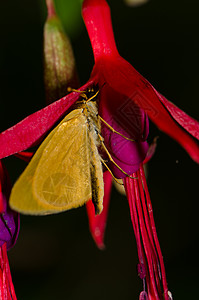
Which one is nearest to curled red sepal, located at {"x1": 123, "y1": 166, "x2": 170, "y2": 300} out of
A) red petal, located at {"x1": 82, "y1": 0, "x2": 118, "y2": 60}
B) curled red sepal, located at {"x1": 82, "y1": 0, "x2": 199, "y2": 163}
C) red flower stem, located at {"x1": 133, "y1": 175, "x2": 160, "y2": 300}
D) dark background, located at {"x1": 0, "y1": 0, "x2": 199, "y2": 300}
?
red flower stem, located at {"x1": 133, "y1": 175, "x2": 160, "y2": 300}

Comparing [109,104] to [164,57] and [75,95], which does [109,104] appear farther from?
[164,57]

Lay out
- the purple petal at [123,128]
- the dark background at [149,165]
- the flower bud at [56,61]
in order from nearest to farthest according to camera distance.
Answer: the purple petal at [123,128] → the flower bud at [56,61] → the dark background at [149,165]

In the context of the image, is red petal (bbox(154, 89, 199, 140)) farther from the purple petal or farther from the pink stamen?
the pink stamen

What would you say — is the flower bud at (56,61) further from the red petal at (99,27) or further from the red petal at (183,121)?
the red petal at (183,121)

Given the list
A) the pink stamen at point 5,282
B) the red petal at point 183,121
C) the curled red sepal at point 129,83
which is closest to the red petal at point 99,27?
the curled red sepal at point 129,83

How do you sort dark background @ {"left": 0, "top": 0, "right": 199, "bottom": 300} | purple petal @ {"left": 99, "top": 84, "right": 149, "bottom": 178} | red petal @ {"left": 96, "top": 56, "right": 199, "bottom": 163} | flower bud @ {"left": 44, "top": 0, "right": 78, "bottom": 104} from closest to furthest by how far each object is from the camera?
red petal @ {"left": 96, "top": 56, "right": 199, "bottom": 163} < purple petal @ {"left": 99, "top": 84, "right": 149, "bottom": 178} < flower bud @ {"left": 44, "top": 0, "right": 78, "bottom": 104} < dark background @ {"left": 0, "top": 0, "right": 199, "bottom": 300}

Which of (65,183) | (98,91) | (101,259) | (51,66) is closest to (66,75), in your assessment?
(51,66)

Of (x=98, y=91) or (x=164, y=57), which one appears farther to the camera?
(x=164, y=57)
